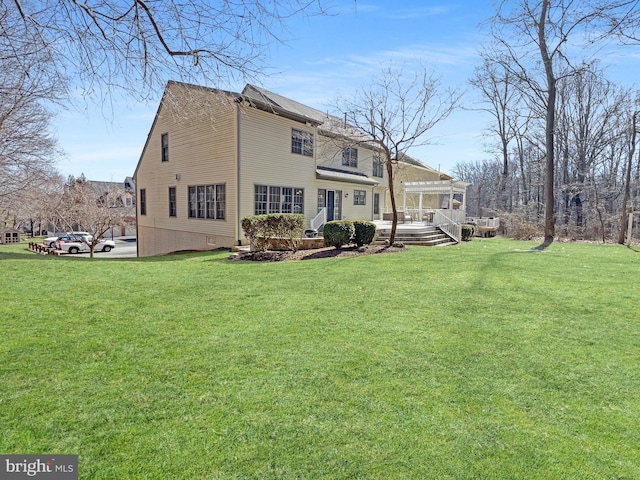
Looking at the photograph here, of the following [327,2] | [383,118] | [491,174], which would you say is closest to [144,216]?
[383,118]

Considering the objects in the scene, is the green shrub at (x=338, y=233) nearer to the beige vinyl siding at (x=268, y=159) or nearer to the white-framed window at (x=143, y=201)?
the beige vinyl siding at (x=268, y=159)

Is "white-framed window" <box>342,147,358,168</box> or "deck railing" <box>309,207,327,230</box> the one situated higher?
"white-framed window" <box>342,147,358,168</box>

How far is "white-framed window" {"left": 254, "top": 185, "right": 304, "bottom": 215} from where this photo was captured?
46.0ft

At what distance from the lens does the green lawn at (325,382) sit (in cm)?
213

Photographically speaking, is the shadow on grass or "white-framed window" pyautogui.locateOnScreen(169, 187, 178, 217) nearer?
A: the shadow on grass

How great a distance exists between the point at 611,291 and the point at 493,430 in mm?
5289

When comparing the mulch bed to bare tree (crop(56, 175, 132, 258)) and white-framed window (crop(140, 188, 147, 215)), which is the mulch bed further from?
bare tree (crop(56, 175, 132, 258))

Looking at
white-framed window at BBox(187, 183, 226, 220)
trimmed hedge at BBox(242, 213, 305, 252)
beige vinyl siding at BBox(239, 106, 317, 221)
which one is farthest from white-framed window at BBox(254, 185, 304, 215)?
trimmed hedge at BBox(242, 213, 305, 252)

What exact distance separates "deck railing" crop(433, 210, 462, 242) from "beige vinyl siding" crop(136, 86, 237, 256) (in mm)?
9032

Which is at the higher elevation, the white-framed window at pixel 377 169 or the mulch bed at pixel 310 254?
the white-framed window at pixel 377 169

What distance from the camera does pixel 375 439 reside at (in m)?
2.29

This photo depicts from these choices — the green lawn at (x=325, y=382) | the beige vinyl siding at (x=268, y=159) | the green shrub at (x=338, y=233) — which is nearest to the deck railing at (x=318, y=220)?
the beige vinyl siding at (x=268, y=159)

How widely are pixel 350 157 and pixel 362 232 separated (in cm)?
970

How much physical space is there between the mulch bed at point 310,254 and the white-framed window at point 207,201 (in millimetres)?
3707
